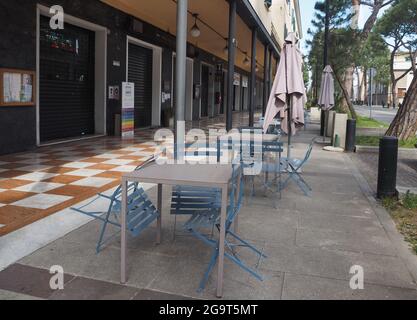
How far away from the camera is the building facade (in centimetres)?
862

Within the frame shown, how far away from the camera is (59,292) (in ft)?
9.74

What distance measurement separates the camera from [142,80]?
614 inches

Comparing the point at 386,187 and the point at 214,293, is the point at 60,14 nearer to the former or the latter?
the point at 386,187

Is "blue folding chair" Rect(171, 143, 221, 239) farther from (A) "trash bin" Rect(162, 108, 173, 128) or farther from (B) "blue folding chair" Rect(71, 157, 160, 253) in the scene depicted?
A: (A) "trash bin" Rect(162, 108, 173, 128)

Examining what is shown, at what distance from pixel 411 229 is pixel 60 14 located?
8588 mm

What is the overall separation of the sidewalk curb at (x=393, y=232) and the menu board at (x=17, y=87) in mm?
6436

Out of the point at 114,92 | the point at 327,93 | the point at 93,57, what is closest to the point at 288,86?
the point at 93,57

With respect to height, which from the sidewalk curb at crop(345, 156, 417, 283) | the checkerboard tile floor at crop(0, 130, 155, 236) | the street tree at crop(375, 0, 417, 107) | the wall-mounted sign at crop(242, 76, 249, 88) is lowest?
the sidewalk curb at crop(345, 156, 417, 283)

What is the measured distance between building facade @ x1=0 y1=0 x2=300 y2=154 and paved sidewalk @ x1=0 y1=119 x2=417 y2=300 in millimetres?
5365

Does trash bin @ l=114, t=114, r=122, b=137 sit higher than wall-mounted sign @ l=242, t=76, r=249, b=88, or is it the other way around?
wall-mounted sign @ l=242, t=76, r=249, b=88

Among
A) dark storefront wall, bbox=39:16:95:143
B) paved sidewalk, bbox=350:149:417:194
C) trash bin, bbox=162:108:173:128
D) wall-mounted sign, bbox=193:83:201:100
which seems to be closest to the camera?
paved sidewalk, bbox=350:149:417:194

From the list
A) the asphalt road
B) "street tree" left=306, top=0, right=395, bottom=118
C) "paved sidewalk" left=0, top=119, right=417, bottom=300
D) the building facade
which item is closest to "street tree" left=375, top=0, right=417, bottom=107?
A: the asphalt road

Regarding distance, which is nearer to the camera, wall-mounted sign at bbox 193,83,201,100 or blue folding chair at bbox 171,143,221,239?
blue folding chair at bbox 171,143,221,239

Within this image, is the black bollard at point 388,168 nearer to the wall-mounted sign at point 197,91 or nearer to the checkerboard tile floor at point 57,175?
the checkerboard tile floor at point 57,175
